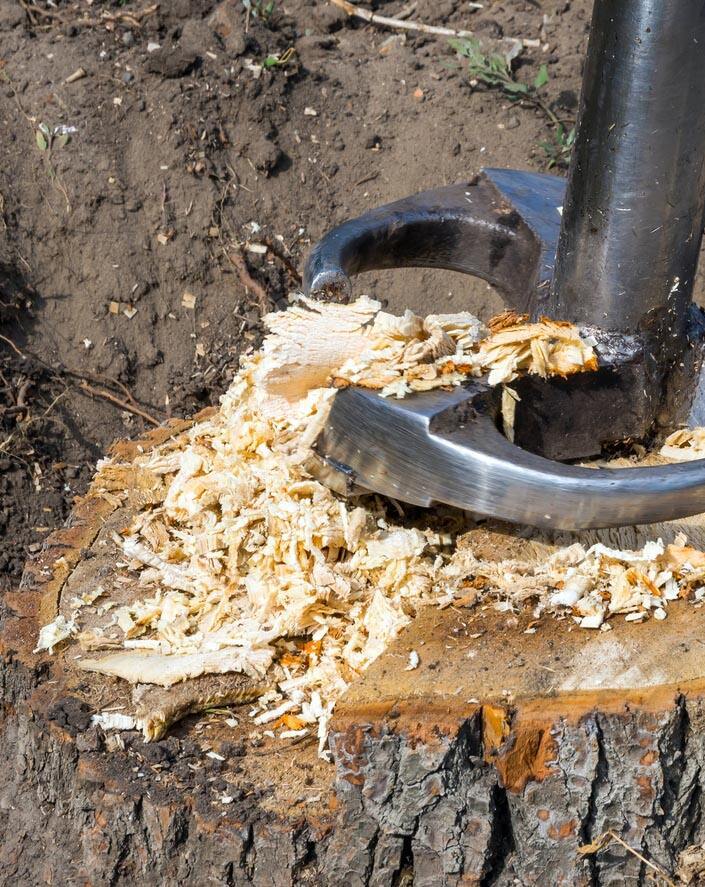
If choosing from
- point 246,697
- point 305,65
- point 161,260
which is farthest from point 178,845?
point 305,65

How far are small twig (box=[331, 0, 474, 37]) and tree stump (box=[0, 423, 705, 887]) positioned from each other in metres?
4.42

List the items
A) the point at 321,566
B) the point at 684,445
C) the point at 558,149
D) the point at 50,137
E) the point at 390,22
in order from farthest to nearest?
the point at 390,22, the point at 558,149, the point at 50,137, the point at 684,445, the point at 321,566

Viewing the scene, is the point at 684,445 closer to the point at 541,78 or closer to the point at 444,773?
the point at 444,773

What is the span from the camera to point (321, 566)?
239 centimetres

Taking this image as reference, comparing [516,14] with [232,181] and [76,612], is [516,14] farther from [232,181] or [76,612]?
[76,612]

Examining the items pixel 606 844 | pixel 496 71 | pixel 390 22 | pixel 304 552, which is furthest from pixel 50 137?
pixel 606 844

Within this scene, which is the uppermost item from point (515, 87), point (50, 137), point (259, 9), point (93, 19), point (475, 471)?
point (259, 9)

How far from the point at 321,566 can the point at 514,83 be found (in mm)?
3964

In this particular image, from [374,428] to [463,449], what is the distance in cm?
20

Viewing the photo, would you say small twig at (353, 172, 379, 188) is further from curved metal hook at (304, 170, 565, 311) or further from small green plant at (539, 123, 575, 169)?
curved metal hook at (304, 170, 565, 311)

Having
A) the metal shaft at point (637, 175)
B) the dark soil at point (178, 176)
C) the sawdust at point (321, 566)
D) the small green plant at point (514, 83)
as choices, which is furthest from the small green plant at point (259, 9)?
the metal shaft at point (637, 175)

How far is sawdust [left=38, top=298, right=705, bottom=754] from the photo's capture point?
88.2 inches

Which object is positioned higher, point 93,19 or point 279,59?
point 93,19

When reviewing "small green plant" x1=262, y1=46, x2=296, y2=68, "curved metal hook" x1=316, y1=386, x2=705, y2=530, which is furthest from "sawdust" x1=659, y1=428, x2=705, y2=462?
"small green plant" x1=262, y1=46, x2=296, y2=68
